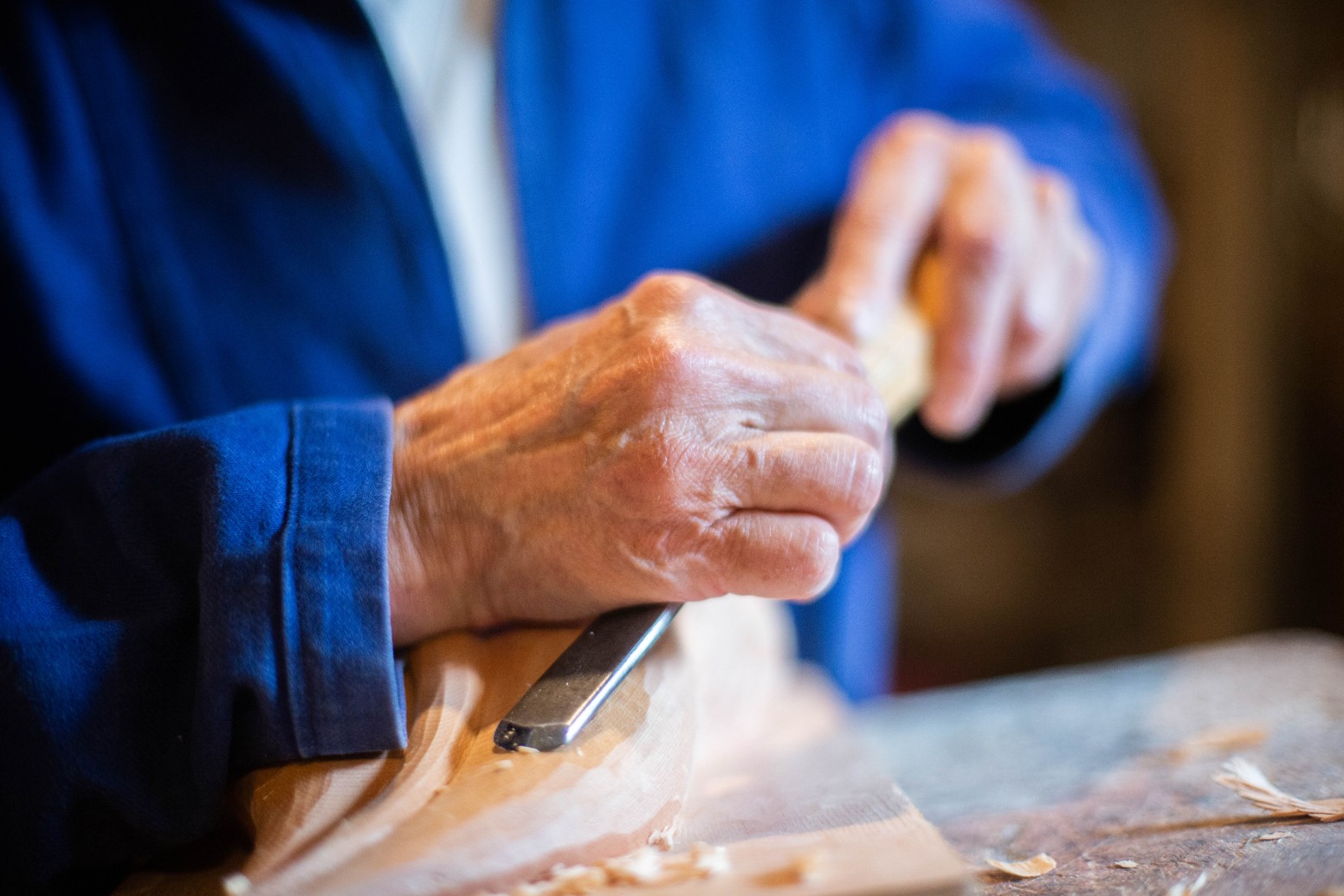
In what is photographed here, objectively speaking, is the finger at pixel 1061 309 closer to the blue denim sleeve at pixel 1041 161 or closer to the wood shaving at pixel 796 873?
the blue denim sleeve at pixel 1041 161

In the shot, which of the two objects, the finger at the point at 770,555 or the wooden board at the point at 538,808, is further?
the finger at the point at 770,555

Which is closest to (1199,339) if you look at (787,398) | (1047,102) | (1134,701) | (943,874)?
(1047,102)

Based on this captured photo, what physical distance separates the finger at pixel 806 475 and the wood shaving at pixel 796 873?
0.20 m

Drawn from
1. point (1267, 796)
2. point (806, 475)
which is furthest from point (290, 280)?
point (1267, 796)

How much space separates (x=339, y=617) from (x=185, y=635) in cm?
10

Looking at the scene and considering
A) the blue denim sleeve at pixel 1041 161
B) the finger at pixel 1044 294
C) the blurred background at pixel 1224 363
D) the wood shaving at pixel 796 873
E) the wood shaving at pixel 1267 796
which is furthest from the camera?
the blurred background at pixel 1224 363

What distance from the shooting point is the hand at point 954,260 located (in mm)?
828

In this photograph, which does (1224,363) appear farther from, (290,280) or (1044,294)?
(290,280)

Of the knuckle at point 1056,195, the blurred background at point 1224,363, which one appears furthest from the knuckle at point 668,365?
the blurred background at point 1224,363

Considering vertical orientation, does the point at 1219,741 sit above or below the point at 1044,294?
below

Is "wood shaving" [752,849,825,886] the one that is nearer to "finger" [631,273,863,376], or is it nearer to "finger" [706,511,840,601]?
"finger" [706,511,840,601]

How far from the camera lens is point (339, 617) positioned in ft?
1.55

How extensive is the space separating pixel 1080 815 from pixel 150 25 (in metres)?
0.94

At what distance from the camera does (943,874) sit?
0.40 metres
